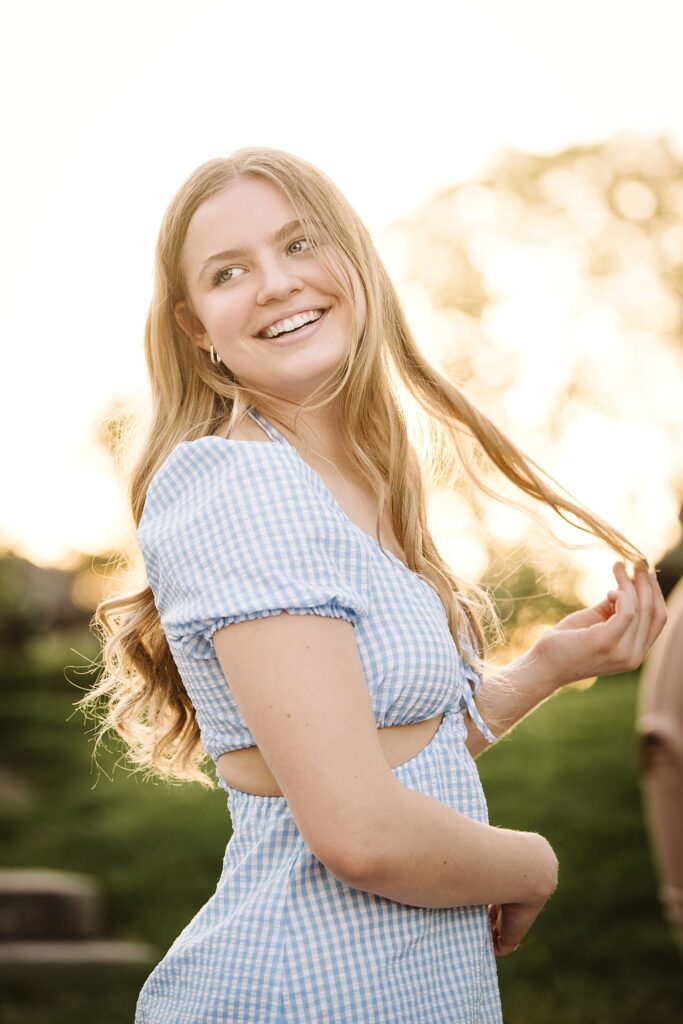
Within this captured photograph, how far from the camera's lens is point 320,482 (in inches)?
65.1

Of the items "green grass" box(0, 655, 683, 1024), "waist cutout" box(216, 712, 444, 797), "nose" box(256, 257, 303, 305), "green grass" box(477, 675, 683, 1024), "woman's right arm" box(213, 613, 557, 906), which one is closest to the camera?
"woman's right arm" box(213, 613, 557, 906)

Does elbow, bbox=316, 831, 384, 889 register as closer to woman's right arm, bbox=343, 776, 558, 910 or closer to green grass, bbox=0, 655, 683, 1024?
woman's right arm, bbox=343, 776, 558, 910

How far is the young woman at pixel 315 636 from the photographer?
1.44m

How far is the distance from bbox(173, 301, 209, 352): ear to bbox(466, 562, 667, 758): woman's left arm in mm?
731

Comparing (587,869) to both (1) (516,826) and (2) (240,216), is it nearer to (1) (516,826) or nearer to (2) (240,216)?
(1) (516,826)

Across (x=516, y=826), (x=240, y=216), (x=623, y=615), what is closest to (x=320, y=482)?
(x=240, y=216)

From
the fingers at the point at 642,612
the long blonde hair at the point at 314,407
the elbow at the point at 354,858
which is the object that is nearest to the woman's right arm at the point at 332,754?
the elbow at the point at 354,858

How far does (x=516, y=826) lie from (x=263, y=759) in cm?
690

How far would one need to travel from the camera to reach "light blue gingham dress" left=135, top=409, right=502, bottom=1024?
4.87ft

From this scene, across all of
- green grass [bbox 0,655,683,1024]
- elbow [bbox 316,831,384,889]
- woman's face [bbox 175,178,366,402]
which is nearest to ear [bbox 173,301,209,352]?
woman's face [bbox 175,178,366,402]

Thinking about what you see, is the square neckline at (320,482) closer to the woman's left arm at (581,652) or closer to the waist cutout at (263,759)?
the waist cutout at (263,759)

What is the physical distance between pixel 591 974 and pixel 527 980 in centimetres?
35

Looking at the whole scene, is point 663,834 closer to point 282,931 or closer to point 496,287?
point 282,931

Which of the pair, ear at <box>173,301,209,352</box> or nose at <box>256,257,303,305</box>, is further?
ear at <box>173,301,209,352</box>
